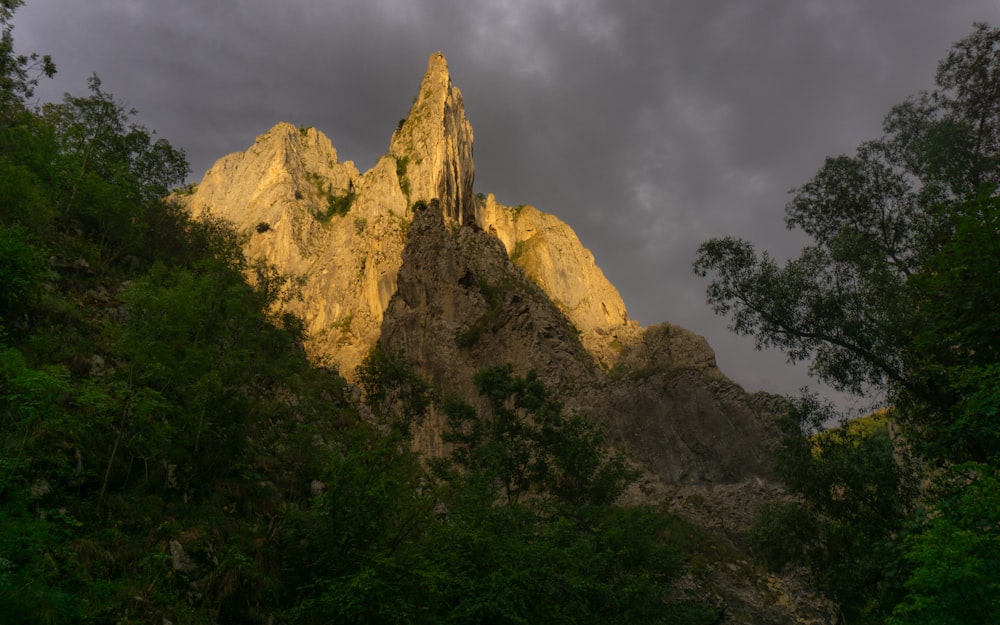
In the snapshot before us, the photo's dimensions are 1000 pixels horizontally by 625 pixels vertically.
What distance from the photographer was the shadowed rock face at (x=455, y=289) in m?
51.9

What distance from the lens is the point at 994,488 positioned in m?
10.1

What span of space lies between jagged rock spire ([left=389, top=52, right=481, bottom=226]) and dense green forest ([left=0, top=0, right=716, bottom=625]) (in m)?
76.0

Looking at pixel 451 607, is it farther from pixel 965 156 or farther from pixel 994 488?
pixel 965 156

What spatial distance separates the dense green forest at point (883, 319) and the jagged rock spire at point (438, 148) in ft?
245

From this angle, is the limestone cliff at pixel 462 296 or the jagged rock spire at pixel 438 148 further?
the jagged rock spire at pixel 438 148

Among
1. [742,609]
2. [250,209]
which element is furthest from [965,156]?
[250,209]

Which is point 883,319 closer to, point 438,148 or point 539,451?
point 539,451

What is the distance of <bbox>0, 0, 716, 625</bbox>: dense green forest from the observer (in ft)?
35.5

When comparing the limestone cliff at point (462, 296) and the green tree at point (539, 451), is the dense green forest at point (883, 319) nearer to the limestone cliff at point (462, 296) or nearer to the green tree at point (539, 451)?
the green tree at point (539, 451)

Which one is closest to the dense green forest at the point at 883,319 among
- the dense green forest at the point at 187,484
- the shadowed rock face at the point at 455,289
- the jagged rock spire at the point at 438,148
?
the dense green forest at the point at 187,484

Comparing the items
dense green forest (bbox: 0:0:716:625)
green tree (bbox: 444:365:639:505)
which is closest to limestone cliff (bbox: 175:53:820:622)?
green tree (bbox: 444:365:639:505)

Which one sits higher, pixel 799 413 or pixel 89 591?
pixel 799 413

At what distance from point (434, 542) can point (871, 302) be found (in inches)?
582

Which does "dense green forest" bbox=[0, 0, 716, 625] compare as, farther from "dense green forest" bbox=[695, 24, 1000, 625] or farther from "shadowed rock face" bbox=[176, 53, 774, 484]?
"shadowed rock face" bbox=[176, 53, 774, 484]
